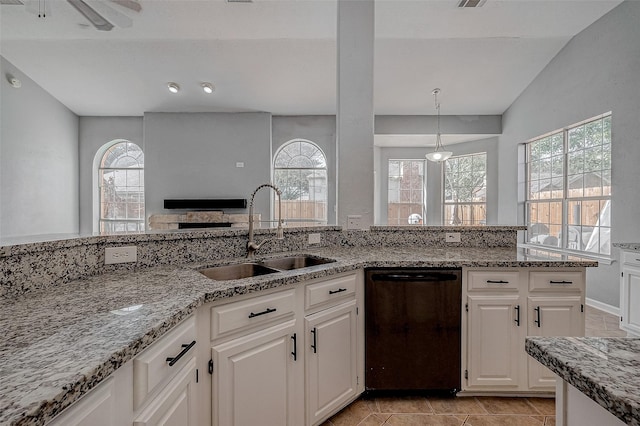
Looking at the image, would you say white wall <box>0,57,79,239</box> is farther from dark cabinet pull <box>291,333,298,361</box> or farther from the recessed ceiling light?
dark cabinet pull <box>291,333,298,361</box>

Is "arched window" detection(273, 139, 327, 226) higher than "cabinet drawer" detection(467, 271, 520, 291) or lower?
higher

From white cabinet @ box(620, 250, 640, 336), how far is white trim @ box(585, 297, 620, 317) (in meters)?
0.75

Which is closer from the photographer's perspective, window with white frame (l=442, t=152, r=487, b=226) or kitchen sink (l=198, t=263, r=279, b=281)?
kitchen sink (l=198, t=263, r=279, b=281)

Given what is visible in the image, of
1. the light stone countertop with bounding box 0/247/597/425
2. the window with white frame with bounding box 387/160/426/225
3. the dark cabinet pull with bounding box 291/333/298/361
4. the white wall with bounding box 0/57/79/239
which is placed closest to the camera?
the light stone countertop with bounding box 0/247/597/425

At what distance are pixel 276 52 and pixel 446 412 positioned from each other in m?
4.67

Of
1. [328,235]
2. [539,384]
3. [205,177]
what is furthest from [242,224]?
[539,384]

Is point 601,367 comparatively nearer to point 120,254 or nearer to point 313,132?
point 120,254

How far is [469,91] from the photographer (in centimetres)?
529

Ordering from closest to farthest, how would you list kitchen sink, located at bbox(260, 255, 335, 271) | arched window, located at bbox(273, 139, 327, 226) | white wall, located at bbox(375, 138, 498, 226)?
kitchen sink, located at bbox(260, 255, 335, 271), arched window, located at bbox(273, 139, 327, 226), white wall, located at bbox(375, 138, 498, 226)

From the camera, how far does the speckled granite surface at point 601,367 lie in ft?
1.39

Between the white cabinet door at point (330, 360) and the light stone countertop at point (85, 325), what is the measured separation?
0.25 meters

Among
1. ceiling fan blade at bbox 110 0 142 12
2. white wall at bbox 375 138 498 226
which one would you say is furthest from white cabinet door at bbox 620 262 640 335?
ceiling fan blade at bbox 110 0 142 12

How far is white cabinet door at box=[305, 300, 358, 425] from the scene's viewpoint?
5.01ft

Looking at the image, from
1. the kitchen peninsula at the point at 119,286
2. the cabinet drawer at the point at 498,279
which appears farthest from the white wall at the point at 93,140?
the cabinet drawer at the point at 498,279
